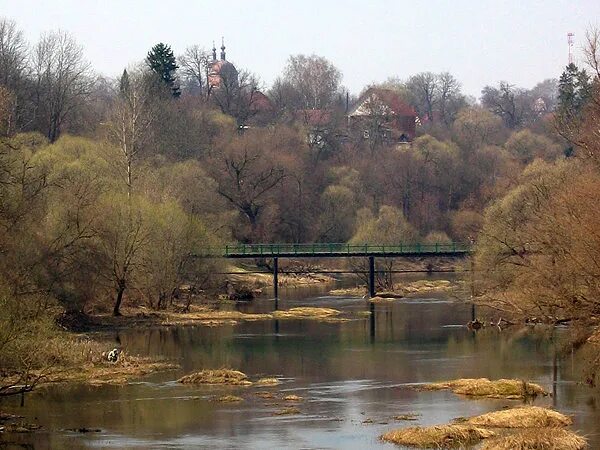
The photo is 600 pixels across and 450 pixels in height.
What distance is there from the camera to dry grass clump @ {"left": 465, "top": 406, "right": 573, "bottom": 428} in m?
32.6

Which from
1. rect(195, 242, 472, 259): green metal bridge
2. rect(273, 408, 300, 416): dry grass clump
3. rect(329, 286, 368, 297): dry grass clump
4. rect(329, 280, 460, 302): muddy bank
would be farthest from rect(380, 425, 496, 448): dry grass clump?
rect(329, 286, 368, 297): dry grass clump

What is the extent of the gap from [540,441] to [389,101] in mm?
99282

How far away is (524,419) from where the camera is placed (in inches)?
1296

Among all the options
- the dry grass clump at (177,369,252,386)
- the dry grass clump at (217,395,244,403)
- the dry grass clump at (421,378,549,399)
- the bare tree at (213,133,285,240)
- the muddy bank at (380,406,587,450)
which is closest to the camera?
the muddy bank at (380,406,587,450)

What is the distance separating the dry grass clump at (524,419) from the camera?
107ft

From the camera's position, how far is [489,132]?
123188mm

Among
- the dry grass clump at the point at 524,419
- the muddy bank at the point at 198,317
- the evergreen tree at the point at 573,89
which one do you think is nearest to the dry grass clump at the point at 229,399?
the dry grass clump at the point at 524,419

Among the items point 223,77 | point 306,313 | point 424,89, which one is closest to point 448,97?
point 424,89

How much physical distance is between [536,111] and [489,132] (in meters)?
37.2

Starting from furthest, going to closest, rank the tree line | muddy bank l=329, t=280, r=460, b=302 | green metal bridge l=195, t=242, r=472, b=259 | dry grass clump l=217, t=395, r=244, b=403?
muddy bank l=329, t=280, r=460, b=302
green metal bridge l=195, t=242, r=472, b=259
the tree line
dry grass clump l=217, t=395, r=244, b=403

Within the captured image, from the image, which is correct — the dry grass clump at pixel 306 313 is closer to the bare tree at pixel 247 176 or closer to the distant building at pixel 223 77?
the bare tree at pixel 247 176

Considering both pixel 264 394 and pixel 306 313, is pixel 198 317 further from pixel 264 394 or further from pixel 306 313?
pixel 264 394

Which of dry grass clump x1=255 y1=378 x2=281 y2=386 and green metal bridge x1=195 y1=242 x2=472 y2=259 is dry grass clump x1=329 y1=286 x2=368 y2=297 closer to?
green metal bridge x1=195 y1=242 x2=472 y2=259

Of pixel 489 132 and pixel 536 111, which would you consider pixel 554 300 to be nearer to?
pixel 489 132
